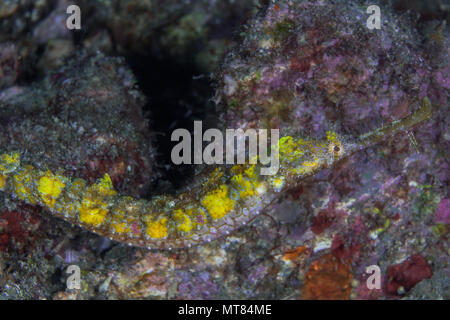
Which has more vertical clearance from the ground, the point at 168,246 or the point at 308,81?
the point at 308,81

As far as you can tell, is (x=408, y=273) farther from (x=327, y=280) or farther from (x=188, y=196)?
(x=188, y=196)

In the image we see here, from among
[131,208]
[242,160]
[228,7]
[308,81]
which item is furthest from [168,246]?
[228,7]

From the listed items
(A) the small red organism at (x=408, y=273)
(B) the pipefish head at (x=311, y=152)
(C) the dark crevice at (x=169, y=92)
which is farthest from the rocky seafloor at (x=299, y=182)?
(C) the dark crevice at (x=169, y=92)

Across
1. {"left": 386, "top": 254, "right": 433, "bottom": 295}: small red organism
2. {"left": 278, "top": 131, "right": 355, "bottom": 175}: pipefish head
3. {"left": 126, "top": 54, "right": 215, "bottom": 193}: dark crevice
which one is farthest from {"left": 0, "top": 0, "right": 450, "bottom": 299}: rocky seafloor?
{"left": 126, "top": 54, "right": 215, "bottom": 193}: dark crevice

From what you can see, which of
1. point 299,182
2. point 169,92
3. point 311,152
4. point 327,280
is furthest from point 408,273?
point 169,92

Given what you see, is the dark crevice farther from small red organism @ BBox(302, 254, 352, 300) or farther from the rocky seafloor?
small red organism @ BBox(302, 254, 352, 300)
